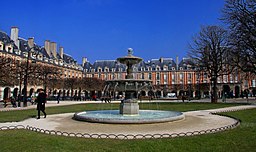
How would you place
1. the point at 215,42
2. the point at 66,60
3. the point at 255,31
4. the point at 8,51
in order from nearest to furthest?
1. the point at 255,31
2. the point at 215,42
3. the point at 8,51
4. the point at 66,60

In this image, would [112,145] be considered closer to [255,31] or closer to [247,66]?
[255,31]

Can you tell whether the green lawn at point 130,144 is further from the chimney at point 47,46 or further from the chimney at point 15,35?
the chimney at point 47,46

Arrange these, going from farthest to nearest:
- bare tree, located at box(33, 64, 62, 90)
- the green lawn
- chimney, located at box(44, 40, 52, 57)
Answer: chimney, located at box(44, 40, 52, 57)
bare tree, located at box(33, 64, 62, 90)
the green lawn

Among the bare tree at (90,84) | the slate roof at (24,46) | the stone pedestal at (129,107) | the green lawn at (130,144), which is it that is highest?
the slate roof at (24,46)

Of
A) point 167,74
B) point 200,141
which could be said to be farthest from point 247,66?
point 167,74

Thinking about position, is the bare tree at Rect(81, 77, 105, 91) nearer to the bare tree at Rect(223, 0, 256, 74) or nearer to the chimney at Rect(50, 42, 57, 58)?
the chimney at Rect(50, 42, 57, 58)

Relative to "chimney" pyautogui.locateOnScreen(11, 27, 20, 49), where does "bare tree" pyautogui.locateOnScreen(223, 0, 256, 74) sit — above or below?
below

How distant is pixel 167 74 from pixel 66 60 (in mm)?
39428

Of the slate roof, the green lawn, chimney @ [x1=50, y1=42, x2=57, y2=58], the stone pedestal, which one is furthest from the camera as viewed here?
chimney @ [x1=50, y1=42, x2=57, y2=58]

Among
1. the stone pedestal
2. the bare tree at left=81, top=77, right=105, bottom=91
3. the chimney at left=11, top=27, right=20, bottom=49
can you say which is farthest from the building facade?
the stone pedestal

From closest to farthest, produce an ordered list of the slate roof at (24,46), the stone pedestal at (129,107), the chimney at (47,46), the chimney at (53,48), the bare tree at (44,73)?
the stone pedestal at (129,107)
the bare tree at (44,73)
the slate roof at (24,46)
the chimney at (47,46)
the chimney at (53,48)

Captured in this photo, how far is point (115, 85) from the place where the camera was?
556 inches

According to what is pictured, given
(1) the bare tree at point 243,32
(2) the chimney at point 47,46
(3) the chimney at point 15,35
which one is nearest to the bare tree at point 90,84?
(3) the chimney at point 15,35

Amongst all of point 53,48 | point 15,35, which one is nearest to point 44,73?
point 15,35
